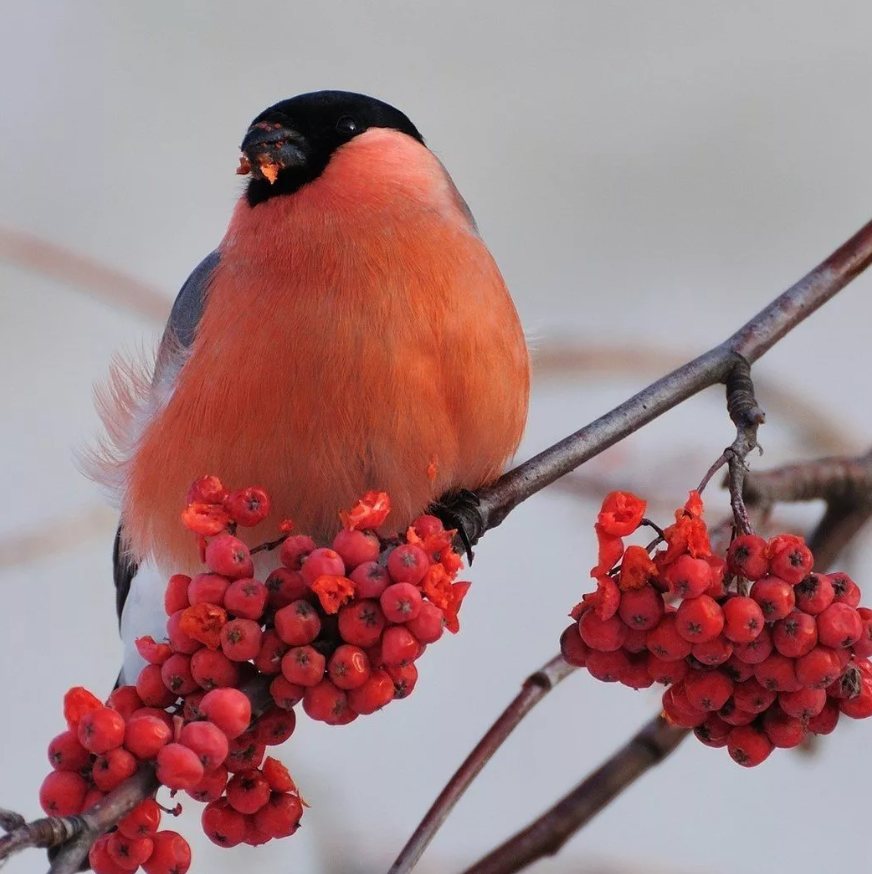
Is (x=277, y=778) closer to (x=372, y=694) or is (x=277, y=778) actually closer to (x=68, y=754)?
(x=372, y=694)

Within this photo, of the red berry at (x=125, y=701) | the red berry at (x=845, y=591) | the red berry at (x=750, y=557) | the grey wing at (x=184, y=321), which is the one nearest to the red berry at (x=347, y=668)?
the red berry at (x=125, y=701)

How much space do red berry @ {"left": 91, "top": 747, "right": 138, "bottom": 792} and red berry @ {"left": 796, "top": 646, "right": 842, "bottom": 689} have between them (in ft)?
2.32

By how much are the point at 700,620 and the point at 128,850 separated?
2.07 ft

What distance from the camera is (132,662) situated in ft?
8.30

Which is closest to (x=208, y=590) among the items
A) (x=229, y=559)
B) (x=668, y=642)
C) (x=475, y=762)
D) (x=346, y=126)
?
(x=229, y=559)

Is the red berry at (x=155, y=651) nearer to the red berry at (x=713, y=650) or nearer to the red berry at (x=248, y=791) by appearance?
the red berry at (x=248, y=791)

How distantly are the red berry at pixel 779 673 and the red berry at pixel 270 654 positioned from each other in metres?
0.53

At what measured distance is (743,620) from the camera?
1336 mm

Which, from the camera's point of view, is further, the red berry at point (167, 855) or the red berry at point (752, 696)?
the red berry at point (752, 696)

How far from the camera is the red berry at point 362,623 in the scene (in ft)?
4.56

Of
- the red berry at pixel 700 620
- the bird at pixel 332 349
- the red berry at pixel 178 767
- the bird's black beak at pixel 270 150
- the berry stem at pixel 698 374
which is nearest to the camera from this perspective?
the red berry at pixel 178 767

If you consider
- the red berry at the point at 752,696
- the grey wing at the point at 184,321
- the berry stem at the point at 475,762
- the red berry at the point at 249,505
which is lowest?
the berry stem at the point at 475,762

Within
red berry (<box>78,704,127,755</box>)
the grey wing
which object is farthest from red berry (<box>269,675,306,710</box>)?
the grey wing

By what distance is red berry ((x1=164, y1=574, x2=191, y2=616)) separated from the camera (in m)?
1.42
